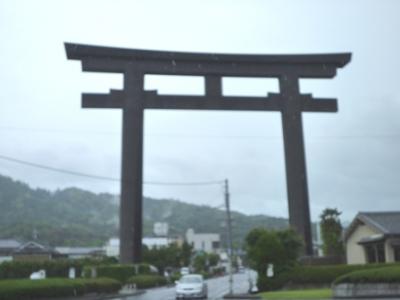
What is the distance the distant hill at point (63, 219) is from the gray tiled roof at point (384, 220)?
4194 cm

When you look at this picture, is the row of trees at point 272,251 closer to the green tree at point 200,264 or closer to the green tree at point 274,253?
the green tree at point 274,253

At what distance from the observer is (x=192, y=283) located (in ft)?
107

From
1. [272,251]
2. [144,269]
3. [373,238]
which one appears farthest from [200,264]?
[272,251]

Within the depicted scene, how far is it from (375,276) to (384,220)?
15.7 meters

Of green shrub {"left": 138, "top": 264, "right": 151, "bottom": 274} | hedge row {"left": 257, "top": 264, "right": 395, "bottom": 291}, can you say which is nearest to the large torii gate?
hedge row {"left": 257, "top": 264, "right": 395, "bottom": 291}

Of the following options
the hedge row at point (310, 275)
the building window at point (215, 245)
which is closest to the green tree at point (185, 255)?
the hedge row at point (310, 275)

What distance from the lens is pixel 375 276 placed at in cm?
2384

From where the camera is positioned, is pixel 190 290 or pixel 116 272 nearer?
pixel 190 290

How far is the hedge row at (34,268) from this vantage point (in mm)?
51156

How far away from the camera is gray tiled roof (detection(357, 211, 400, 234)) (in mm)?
36219

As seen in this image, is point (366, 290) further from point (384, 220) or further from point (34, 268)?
point (34, 268)

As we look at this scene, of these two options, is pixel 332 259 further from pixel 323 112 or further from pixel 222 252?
pixel 222 252

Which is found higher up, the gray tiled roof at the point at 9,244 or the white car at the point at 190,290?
the gray tiled roof at the point at 9,244

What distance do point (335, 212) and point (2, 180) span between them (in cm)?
9541
